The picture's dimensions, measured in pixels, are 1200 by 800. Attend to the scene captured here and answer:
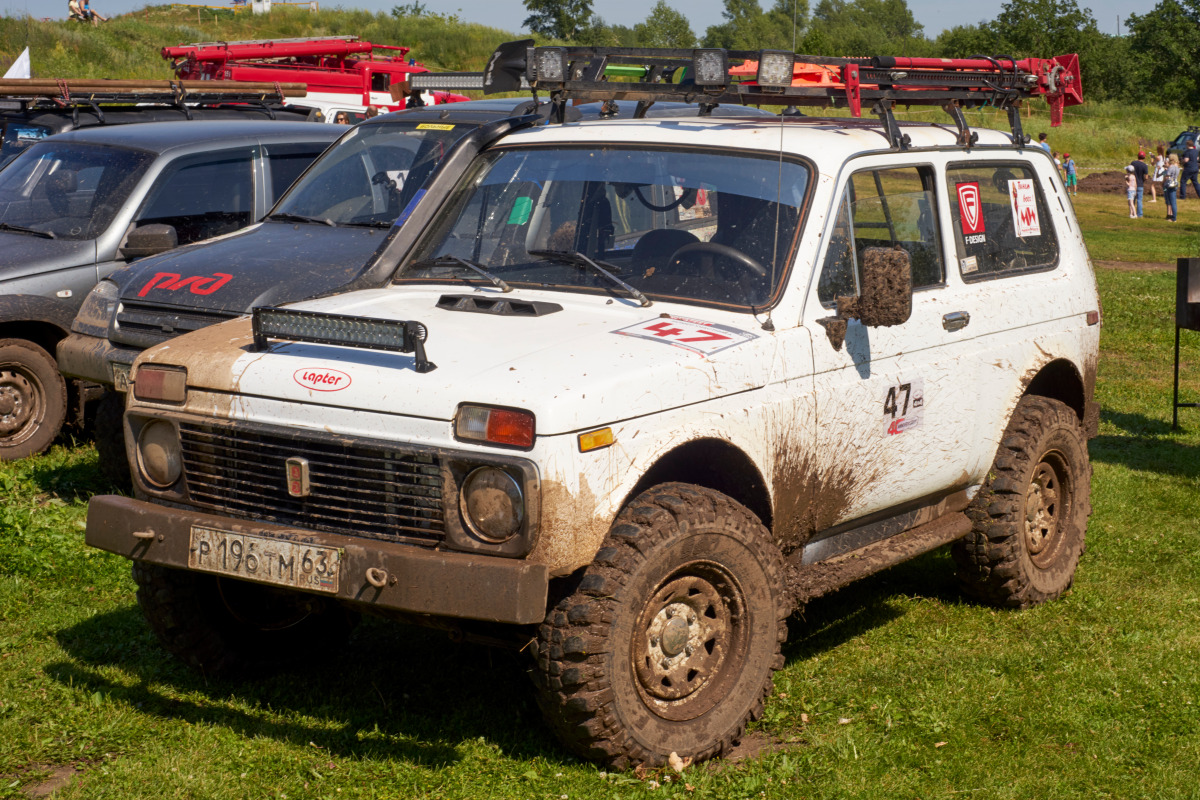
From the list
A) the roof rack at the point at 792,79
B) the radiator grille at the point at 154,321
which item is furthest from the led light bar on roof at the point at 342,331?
the radiator grille at the point at 154,321

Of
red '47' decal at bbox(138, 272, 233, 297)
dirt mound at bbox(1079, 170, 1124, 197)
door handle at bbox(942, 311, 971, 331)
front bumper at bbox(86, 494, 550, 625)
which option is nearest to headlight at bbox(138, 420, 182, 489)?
front bumper at bbox(86, 494, 550, 625)

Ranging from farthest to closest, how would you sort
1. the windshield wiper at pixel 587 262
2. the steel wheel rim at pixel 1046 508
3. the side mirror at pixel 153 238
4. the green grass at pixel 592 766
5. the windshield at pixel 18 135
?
the windshield at pixel 18 135
the side mirror at pixel 153 238
the steel wheel rim at pixel 1046 508
the windshield wiper at pixel 587 262
the green grass at pixel 592 766

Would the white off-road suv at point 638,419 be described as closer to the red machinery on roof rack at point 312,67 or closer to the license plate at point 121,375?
the license plate at point 121,375

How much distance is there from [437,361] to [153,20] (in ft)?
185

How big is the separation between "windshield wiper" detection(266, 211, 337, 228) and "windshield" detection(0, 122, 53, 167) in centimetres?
368

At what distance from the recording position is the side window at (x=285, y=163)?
920cm

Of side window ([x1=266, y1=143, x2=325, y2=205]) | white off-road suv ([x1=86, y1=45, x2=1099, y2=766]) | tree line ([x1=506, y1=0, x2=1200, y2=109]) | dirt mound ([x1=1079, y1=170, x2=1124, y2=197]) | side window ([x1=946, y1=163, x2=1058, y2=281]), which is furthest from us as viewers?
tree line ([x1=506, y1=0, x2=1200, y2=109])

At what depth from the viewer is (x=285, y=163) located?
366 inches

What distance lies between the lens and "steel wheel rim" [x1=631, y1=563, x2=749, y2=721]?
163 inches

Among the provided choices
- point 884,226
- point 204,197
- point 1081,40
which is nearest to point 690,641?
point 884,226

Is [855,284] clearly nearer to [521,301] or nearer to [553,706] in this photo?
[521,301]

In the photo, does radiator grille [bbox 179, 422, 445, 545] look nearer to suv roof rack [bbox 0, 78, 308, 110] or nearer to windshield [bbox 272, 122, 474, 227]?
windshield [bbox 272, 122, 474, 227]

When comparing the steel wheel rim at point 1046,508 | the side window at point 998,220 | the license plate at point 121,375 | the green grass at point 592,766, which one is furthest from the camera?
the license plate at point 121,375

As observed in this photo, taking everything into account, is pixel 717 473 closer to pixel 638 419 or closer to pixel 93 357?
pixel 638 419
